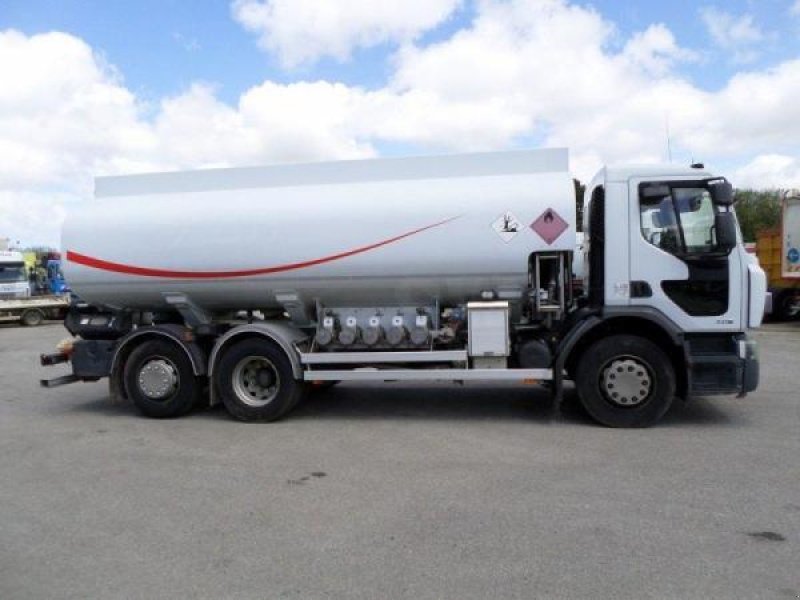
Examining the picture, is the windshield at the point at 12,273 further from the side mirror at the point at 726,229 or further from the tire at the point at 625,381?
the side mirror at the point at 726,229

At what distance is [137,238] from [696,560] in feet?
22.4

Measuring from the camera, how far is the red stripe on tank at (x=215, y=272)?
7508 millimetres

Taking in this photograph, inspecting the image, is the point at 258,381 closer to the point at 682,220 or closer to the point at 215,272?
the point at 215,272

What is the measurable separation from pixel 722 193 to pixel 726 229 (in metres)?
0.37

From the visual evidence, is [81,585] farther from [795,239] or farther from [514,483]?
[795,239]

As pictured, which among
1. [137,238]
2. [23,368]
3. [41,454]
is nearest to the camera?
[41,454]

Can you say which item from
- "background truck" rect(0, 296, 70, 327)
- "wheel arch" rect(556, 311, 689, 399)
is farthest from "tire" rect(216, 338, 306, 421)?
"background truck" rect(0, 296, 70, 327)

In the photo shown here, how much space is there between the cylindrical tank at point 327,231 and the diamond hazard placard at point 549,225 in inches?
0.4

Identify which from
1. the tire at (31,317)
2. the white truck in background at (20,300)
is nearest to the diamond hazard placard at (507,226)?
the white truck in background at (20,300)

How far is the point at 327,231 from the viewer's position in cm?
761

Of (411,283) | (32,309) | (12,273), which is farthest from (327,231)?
(12,273)

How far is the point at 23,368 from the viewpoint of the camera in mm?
13680

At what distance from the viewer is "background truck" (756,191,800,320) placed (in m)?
19.3

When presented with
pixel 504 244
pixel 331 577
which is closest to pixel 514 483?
pixel 331 577
